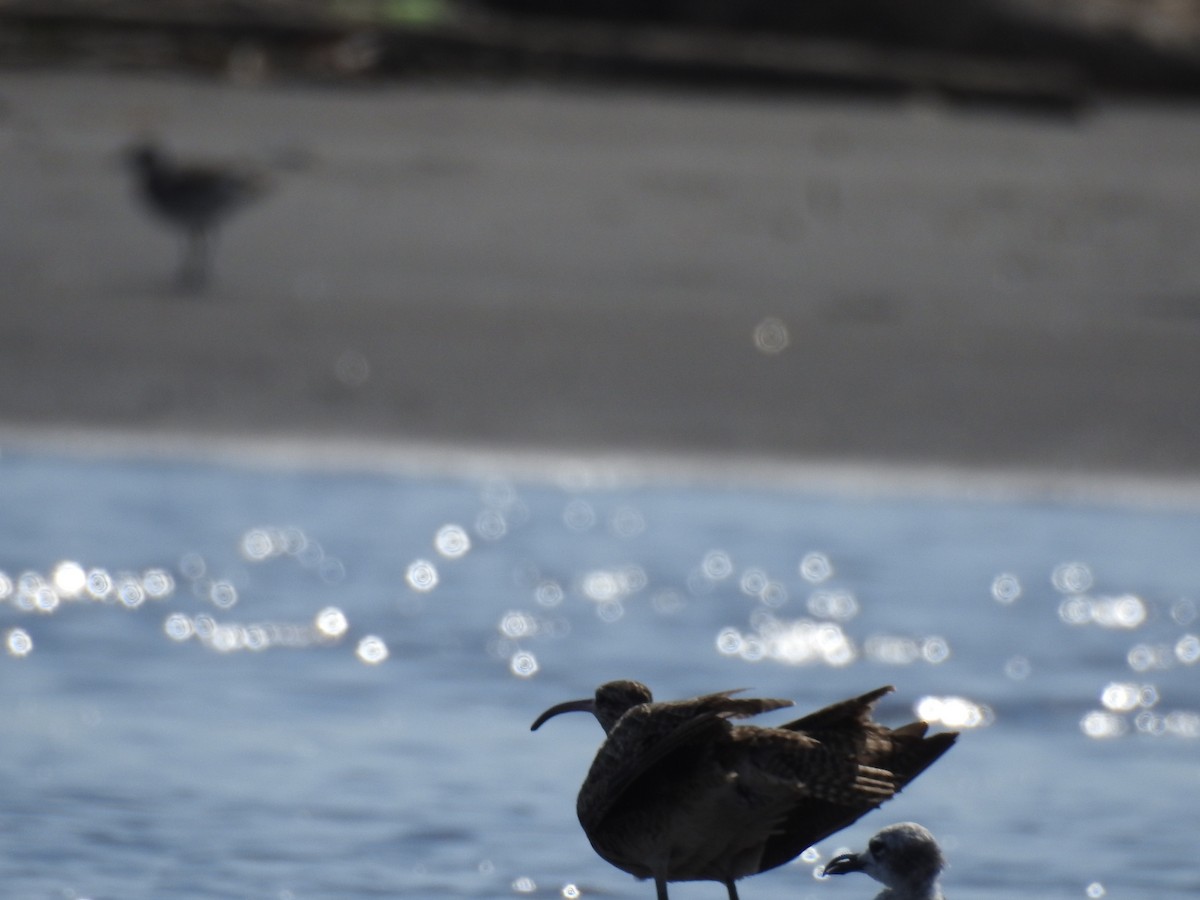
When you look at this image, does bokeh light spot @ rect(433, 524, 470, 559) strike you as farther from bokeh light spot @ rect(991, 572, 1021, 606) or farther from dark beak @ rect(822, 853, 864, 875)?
dark beak @ rect(822, 853, 864, 875)

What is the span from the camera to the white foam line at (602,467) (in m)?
7.04

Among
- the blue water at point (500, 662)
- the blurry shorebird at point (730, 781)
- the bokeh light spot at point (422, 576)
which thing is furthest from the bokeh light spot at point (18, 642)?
the blurry shorebird at point (730, 781)

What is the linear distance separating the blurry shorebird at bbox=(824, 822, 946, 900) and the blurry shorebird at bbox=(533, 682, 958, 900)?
0.43 feet

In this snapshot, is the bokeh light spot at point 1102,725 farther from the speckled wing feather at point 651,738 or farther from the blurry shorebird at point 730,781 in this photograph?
the speckled wing feather at point 651,738


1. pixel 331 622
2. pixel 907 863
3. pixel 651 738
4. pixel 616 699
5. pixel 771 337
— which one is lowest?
pixel 907 863

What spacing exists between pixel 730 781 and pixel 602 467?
174 inches

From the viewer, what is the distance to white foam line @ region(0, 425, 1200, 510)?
23.1 feet

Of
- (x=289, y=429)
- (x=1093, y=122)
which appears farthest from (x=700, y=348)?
(x=1093, y=122)

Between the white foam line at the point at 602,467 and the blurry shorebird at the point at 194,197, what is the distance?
1.51m

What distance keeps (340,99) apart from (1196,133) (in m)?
4.44

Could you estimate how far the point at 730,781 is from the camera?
9.09 ft

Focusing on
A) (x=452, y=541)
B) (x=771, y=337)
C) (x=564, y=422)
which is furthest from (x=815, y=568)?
(x=771, y=337)

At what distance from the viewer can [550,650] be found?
5.02 m

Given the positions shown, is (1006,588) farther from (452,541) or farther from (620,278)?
(620,278)
